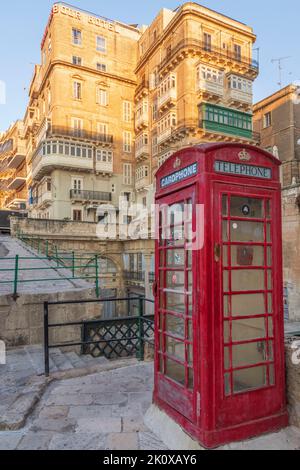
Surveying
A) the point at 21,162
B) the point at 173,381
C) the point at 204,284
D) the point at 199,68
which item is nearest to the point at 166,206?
the point at 204,284

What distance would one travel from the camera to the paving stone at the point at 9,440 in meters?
3.49

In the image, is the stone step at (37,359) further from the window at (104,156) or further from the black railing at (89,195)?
the window at (104,156)

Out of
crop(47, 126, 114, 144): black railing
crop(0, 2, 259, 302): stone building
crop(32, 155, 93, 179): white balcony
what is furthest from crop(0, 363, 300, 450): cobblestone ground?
crop(47, 126, 114, 144): black railing

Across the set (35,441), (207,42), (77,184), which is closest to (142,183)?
(77,184)

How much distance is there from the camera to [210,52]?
29.3 meters

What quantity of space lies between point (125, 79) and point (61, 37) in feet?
24.0

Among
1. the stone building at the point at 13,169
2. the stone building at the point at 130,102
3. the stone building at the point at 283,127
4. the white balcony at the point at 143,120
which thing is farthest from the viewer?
the stone building at the point at 13,169

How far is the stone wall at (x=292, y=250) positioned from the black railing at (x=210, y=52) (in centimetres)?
1598

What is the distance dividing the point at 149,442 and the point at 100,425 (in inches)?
25.2

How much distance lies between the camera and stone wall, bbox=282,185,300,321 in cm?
1928

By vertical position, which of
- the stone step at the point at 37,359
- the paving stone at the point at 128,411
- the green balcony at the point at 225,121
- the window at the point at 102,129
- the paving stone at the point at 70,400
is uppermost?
the window at the point at 102,129

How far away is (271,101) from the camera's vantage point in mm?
33719

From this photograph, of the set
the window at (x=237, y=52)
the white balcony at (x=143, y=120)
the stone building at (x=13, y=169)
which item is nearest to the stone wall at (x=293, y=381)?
the window at (x=237, y=52)

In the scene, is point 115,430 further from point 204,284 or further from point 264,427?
point 204,284
